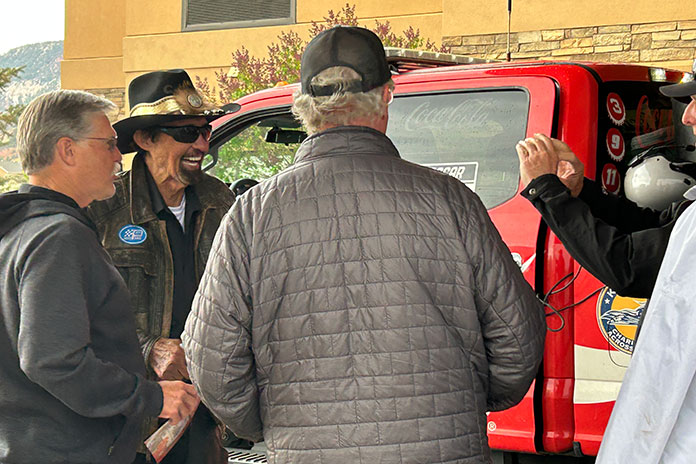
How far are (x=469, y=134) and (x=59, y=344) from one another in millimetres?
2136

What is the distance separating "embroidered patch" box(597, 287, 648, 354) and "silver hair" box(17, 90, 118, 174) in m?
1.85

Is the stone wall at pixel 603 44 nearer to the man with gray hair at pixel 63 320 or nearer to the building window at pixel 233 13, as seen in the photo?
the building window at pixel 233 13

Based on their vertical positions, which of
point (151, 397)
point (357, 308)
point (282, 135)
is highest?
point (282, 135)

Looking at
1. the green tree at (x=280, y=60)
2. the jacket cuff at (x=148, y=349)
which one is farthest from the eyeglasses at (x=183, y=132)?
the green tree at (x=280, y=60)

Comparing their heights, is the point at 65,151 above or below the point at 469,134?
below

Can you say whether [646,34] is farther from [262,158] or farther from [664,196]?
[664,196]

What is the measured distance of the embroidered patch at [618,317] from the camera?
3402 millimetres

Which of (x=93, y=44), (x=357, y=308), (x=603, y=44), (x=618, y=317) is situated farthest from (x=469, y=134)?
(x=93, y=44)

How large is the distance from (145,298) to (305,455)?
3.40 feet

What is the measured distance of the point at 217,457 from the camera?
3316mm

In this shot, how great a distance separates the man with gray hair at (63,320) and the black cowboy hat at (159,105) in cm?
70

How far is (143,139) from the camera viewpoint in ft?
11.2

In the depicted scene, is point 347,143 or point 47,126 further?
point 47,126

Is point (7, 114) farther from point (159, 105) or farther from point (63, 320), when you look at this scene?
point (63, 320)
